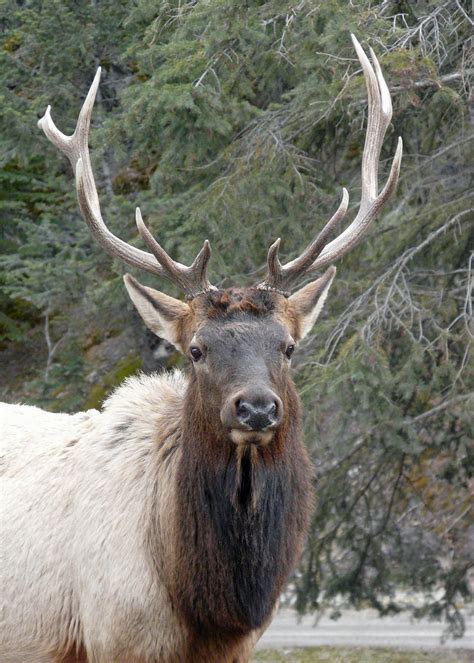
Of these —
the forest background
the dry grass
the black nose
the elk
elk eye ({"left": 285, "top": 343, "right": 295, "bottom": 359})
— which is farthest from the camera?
the dry grass

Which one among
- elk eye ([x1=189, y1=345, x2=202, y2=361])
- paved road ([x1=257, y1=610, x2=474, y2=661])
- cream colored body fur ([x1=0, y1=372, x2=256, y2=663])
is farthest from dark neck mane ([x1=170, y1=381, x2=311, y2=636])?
paved road ([x1=257, y1=610, x2=474, y2=661])

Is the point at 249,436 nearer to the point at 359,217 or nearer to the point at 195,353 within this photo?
the point at 195,353

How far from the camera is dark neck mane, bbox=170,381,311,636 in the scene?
5605 mm

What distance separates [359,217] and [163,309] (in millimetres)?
1271

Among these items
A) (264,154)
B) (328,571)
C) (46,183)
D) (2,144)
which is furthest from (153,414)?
(46,183)

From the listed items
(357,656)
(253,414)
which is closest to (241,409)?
(253,414)

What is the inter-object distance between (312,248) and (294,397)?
0.74 metres

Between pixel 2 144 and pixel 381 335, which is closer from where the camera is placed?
pixel 381 335

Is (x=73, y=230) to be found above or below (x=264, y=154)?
below

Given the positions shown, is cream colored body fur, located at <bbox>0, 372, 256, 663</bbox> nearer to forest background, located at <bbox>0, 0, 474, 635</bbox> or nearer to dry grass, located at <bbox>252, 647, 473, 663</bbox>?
forest background, located at <bbox>0, 0, 474, 635</bbox>

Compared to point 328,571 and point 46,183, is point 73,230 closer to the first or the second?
point 46,183

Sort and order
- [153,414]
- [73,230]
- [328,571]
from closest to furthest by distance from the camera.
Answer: [153,414], [328,571], [73,230]

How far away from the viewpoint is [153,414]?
645 centimetres

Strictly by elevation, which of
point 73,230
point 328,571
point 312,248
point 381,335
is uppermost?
point 312,248
